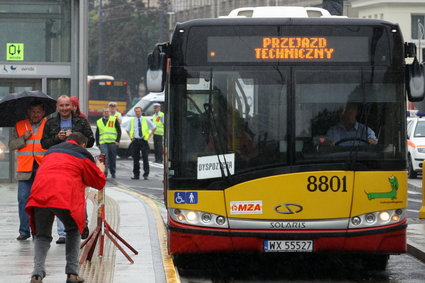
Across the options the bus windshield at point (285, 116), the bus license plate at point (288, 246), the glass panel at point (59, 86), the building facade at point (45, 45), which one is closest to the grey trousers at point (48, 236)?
the bus windshield at point (285, 116)

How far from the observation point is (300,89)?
1166 cm

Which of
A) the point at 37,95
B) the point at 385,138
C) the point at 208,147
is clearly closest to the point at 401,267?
the point at 385,138

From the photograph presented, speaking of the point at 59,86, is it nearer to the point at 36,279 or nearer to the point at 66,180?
the point at 36,279

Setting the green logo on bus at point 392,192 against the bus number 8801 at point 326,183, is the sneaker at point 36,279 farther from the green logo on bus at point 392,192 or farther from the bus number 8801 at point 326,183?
the green logo on bus at point 392,192

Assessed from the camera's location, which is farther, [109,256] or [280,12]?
[280,12]

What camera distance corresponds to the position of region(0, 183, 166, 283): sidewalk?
10.8m

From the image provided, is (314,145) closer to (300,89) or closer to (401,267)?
(300,89)

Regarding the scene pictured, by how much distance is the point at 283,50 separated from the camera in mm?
11812

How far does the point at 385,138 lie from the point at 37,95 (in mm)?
3997

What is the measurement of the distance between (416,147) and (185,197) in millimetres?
18576

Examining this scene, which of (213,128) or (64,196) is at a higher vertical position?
(213,128)

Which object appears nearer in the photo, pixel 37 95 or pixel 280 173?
pixel 280 173

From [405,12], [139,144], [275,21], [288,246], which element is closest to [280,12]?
[275,21]

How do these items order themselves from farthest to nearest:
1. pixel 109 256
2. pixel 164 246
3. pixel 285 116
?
pixel 164 246 < pixel 109 256 < pixel 285 116
